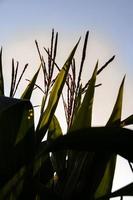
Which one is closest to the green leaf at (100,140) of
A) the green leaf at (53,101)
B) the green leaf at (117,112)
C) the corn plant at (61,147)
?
the corn plant at (61,147)

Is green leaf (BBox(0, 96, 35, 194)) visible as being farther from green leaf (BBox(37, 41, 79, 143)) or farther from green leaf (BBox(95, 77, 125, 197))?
green leaf (BBox(95, 77, 125, 197))

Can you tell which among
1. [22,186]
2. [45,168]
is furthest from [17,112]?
[45,168]

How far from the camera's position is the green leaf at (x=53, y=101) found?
945 millimetres

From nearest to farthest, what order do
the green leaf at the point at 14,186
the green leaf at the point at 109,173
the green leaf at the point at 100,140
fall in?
the green leaf at the point at 100,140, the green leaf at the point at 14,186, the green leaf at the point at 109,173

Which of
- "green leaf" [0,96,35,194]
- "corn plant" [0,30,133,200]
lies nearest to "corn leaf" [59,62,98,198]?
"corn plant" [0,30,133,200]

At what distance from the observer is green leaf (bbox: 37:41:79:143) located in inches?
37.2

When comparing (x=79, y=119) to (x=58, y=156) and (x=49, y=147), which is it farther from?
(x=49, y=147)

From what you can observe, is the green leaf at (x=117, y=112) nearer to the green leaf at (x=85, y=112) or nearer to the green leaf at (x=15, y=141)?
the green leaf at (x=85, y=112)

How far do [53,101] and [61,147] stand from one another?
271mm

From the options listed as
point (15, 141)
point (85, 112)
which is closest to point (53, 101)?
point (85, 112)

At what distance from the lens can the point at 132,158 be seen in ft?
2.48

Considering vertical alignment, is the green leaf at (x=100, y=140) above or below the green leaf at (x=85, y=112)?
below

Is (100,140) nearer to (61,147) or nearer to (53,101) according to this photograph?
(61,147)

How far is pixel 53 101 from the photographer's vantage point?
102 centimetres
